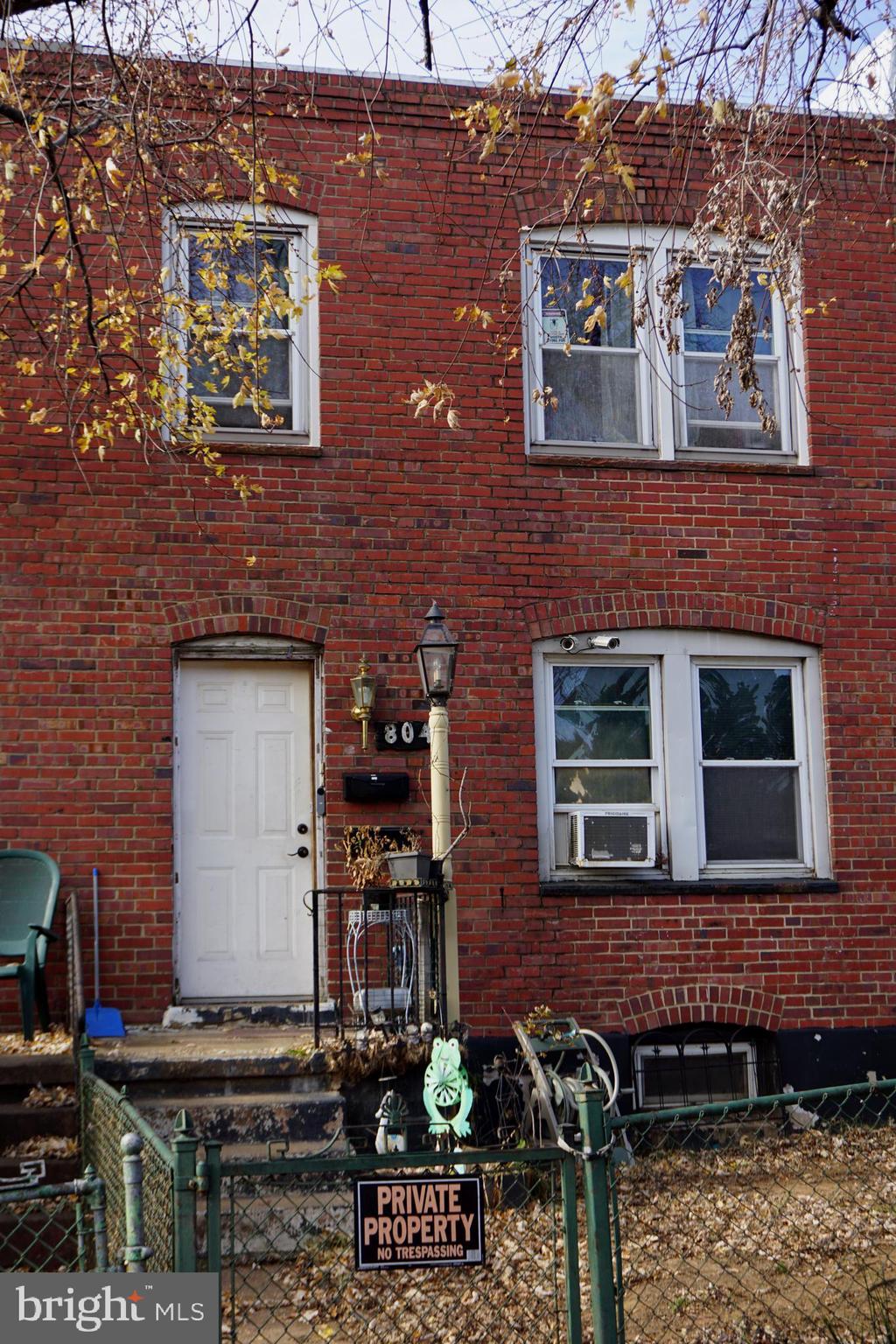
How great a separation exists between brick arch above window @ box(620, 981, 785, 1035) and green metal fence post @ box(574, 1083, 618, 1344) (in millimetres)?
5301

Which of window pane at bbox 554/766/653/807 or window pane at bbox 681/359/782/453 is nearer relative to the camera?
window pane at bbox 554/766/653/807

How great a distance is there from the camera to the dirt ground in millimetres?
5336

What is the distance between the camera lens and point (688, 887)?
9617 millimetres

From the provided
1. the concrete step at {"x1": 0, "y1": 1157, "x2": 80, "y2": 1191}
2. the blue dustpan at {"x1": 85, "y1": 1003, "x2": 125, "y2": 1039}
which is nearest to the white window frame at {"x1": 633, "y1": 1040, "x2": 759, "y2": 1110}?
the blue dustpan at {"x1": 85, "y1": 1003, "x2": 125, "y2": 1039}

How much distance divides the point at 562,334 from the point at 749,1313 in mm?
6612

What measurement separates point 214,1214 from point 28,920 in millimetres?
4952

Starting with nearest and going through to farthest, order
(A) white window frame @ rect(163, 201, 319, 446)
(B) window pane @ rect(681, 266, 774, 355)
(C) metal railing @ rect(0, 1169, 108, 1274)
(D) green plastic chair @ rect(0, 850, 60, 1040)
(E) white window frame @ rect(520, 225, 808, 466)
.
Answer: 1. (C) metal railing @ rect(0, 1169, 108, 1274)
2. (D) green plastic chair @ rect(0, 850, 60, 1040)
3. (A) white window frame @ rect(163, 201, 319, 446)
4. (E) white window frame @ rect(520, 225, 808, 466)
5. (B) window pane @ rect(681, 266, 774, 355)

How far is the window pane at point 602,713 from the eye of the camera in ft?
32.3

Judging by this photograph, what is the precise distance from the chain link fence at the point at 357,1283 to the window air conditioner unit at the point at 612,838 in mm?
2748

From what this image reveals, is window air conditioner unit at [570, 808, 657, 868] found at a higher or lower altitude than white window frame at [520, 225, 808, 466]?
lower

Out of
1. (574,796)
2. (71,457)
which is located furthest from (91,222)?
(574,796)

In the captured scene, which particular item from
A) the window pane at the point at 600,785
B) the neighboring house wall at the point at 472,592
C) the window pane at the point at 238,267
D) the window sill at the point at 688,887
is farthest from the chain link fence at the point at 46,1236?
the window pane at the point at 238,267

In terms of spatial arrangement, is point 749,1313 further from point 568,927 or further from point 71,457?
point 71,457

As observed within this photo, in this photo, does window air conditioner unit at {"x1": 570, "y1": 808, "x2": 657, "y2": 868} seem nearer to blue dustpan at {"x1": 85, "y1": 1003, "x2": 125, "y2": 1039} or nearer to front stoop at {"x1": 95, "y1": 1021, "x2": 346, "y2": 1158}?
front stoop at {"x1": 95, "y1": 1021, "x2": 346, "y2": 1158}
